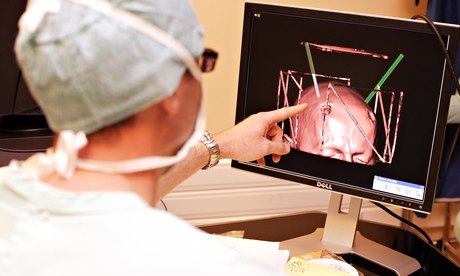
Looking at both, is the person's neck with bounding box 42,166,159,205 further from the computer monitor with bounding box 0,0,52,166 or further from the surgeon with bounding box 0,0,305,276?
the computer monitor with bounding box 0,0,52,166

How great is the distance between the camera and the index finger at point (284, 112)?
4.85 ft

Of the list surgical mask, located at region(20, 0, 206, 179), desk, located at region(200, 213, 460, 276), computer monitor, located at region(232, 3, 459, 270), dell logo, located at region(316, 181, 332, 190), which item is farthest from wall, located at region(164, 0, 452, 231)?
surgical mask, located at region(20, 0, 206, 179)

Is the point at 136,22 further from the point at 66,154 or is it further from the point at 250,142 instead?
the point at 250,142

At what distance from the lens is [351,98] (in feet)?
4.69

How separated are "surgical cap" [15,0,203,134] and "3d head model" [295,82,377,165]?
73cm

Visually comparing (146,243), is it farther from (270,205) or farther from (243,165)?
(270,205)

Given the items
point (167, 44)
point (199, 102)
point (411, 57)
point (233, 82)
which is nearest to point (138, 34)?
point (167, 44)

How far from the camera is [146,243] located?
2.43ft

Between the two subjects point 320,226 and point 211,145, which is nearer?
point 211,145

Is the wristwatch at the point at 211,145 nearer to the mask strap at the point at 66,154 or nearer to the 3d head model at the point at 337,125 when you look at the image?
the 3d head model at the point at 337,125

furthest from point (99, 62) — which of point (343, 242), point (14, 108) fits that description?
point (343, 242)

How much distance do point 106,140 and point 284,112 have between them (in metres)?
0.76

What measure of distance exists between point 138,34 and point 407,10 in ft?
6.49

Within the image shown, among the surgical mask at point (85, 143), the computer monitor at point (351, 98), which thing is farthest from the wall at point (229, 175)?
the surgical mask at point (85, 143)
